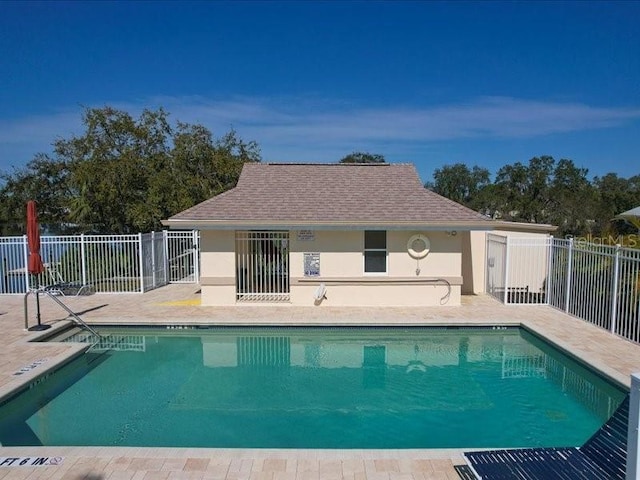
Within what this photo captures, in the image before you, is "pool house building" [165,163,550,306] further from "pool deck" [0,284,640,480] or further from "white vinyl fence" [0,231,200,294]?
"white vinyl fence" [0,231,200,294]

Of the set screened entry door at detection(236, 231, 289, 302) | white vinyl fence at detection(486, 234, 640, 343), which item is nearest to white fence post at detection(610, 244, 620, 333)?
white vinyl fence at detection(486, 234, 640, 343)

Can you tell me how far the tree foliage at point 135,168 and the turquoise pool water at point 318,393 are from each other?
12.2m

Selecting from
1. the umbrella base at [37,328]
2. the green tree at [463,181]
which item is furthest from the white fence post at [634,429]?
the green tree at [463,181]

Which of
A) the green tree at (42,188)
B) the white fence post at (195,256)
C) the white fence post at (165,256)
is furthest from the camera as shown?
the green tree at (42,188)

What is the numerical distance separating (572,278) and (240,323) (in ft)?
31.5

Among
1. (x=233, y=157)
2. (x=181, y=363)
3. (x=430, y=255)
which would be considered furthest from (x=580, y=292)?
(x=233, y=157)

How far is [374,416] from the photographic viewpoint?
7605 mm

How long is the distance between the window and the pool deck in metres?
1.38

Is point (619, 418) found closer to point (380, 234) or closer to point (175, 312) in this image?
point (380, 234)

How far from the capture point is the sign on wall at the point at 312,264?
46.8 ft

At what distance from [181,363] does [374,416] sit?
4.96 meters

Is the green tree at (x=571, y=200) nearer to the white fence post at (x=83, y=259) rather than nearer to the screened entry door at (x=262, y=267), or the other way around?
the screened entry door at (x=262, y=267)

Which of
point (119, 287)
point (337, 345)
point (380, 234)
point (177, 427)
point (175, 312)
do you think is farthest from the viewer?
point (119, 287)

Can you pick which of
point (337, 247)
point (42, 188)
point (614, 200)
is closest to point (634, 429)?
point (337, 247)
